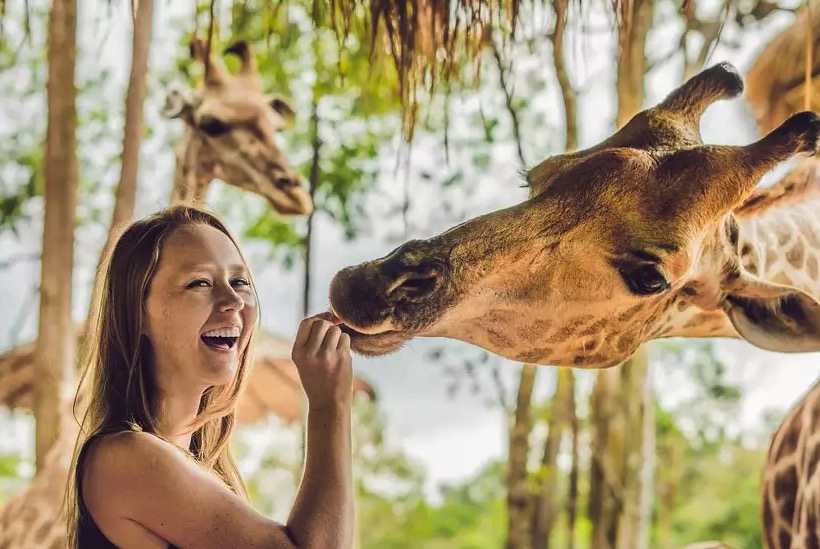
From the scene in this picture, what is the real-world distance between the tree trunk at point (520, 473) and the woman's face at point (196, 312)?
118 inches

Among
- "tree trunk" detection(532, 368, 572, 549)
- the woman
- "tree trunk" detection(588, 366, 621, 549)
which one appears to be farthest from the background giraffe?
the woman

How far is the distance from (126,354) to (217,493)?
0.28m

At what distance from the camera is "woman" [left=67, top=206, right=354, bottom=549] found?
113 centimetres

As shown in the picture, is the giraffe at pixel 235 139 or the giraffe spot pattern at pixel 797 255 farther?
the giraffe at pixel 235 139

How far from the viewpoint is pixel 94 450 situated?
1.20m

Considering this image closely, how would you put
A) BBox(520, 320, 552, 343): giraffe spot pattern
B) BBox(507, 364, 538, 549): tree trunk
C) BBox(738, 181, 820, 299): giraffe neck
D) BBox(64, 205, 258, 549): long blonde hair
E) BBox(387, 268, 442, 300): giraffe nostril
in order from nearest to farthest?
BBox(64, 205, 258, 549): long blonde hair, BBox(387, 268, 442, 300): giraffe nostril, BBox(520, 320, 552, 343): giraffe spot pattern, BBox(738, 181, 820, 299): giraffe neck, BBox(507, 364, 538, 549): tree trunk

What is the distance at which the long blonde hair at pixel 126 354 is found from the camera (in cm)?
126

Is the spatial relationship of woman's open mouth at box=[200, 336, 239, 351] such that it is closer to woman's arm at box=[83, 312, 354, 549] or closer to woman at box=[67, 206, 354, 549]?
woman at box=[67, 206, 354, 549]

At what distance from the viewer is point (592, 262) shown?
5.12 ft

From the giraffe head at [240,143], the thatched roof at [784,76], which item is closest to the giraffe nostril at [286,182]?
the giraffe head at [240,143]

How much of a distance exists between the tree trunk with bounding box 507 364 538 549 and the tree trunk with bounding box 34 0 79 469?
6.17ft

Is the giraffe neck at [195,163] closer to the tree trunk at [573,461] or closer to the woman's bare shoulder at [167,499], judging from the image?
the tree trunk at [573,461]

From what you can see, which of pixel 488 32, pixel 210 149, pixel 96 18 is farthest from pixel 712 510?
pixel 96 18

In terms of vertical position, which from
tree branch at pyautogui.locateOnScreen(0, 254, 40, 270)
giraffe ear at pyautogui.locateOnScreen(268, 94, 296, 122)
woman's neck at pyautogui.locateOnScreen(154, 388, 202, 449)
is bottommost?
woman's neck at pyautogui.locateOnScreen(154, 388, 202, 449)
